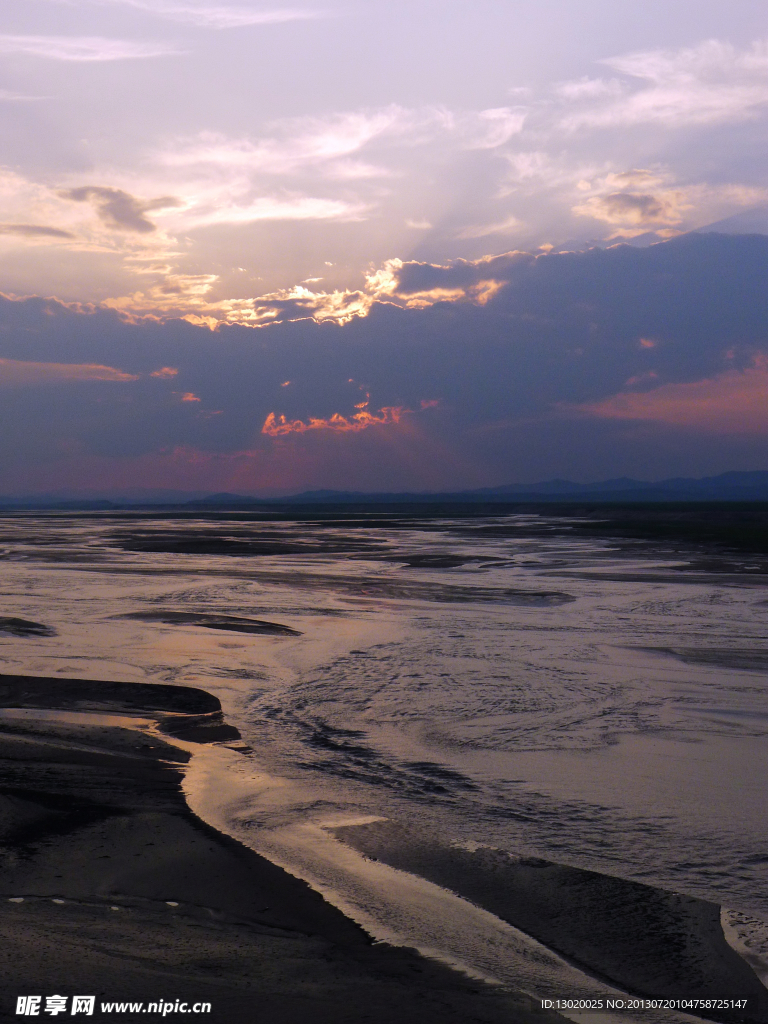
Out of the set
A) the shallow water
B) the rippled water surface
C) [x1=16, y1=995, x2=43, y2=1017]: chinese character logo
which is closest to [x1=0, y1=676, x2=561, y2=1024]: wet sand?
[x1=16, y1=995, x2=43, y2=1017]: chinese character logo

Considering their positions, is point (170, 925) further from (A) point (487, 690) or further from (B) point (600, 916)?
(A) point (487, 690)

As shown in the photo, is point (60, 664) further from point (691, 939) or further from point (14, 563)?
point (14, 563)

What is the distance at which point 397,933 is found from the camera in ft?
19.7

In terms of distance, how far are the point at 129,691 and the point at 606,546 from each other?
158 ft

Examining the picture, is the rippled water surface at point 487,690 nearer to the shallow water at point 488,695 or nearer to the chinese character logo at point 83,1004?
the shallow water at point 488,695

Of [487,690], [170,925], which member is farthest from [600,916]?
[487,690]

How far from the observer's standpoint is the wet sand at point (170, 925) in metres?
4.97

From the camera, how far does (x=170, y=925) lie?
5914 mm

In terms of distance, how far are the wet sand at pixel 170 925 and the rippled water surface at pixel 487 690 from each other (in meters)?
1.48

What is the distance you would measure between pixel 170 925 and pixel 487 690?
9656 millimetres

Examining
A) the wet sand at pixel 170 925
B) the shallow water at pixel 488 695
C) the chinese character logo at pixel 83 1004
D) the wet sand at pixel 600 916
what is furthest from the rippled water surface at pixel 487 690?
the chinese character logo at pixel 83 1004

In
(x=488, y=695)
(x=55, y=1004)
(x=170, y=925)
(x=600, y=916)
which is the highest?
(x=55, y=1004)

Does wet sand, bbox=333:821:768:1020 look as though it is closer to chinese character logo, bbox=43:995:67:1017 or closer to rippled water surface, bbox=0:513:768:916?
rippled water surface, bbox=0:513:768:916

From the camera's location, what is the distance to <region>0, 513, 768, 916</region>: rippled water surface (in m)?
8.52
